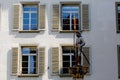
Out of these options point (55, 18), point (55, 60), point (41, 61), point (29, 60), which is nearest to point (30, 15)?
point (55, 18)

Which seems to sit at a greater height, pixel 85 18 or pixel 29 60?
pixel 85 18

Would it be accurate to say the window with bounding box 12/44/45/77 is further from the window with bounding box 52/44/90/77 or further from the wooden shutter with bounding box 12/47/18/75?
the window with bounding box 52/44/90/77

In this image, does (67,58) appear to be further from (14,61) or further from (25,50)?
(14,61)

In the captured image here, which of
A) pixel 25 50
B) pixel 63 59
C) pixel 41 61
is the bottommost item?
pixel 41 61

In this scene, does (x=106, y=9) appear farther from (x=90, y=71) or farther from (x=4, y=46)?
(x=4, y=46)

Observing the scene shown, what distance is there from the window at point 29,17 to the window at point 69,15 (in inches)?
43.1

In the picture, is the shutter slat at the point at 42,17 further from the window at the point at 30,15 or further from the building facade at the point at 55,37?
the window at the point at 30,15

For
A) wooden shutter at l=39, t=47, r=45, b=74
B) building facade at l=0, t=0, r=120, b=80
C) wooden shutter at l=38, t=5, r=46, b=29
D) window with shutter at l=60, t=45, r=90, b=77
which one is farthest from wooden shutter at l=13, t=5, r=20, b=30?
window with shutter at l=60, t=45, r=90, b=77

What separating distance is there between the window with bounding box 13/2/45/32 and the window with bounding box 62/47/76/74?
1.64 meters

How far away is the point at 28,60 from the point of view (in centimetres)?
2769

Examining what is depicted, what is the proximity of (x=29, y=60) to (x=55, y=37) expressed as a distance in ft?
5.80

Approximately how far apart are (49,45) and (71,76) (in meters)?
1.93

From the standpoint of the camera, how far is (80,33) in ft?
86.8

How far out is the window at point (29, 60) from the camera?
27.6 meters
